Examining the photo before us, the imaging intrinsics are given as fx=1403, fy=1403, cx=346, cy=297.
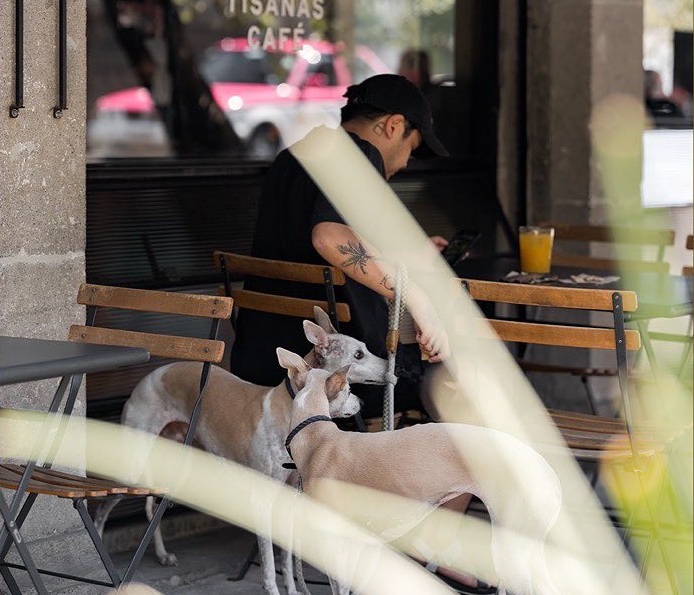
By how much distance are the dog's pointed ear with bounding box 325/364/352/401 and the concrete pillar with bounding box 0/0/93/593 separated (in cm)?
119

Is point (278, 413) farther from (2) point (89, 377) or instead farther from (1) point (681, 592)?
(1) point (681, 592)

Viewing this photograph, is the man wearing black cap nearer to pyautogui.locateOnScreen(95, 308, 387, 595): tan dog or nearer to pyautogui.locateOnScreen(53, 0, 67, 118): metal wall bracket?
pyautogui.locateOnScreen(95, 308, 387, 595): tan dog

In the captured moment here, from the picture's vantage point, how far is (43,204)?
472 cm

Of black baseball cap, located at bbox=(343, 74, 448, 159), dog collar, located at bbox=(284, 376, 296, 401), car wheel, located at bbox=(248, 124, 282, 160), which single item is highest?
black baseball cap, located at bbox=(343, 74, 448, 159)

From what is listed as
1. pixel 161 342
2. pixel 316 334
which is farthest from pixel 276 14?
pixel 161 342

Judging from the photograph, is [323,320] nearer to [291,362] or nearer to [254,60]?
[291,362]

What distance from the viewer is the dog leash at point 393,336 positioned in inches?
180

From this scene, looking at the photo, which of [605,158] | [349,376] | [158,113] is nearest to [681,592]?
[349,376]

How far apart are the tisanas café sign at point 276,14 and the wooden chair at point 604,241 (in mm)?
1477

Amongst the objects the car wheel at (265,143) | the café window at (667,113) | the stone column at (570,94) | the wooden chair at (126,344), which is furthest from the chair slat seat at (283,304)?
the café window at (667,113)

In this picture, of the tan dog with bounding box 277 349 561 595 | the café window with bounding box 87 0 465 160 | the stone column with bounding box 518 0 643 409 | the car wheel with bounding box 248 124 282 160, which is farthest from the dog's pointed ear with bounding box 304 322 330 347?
the stone column with bounding box 518 0 643 409

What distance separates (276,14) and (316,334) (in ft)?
7.95

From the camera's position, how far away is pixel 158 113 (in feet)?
25.4

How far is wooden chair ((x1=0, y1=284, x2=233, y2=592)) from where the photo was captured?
13.1ft
